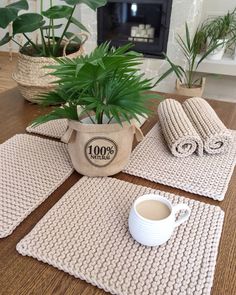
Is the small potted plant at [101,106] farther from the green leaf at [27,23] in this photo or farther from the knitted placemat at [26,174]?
the green leaf at [27,23]

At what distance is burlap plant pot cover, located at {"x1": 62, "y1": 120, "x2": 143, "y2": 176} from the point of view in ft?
2.00

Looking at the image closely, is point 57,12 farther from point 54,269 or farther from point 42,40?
point 54,269

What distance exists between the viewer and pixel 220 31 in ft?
7.89

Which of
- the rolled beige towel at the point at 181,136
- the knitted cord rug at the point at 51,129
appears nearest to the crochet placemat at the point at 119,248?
the rolled beige towel at the point at 181,136

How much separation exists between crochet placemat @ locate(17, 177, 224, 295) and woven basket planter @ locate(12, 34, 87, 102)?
0.50 m

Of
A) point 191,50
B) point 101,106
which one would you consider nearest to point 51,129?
point 101,106

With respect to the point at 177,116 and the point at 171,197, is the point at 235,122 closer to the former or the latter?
the point at 177,116

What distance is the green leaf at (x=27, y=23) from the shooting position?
909 millimetres

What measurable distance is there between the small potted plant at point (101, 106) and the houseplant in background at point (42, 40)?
320 mm

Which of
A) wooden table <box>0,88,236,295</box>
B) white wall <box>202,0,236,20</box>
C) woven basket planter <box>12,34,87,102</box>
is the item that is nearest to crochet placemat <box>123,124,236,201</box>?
wooden table <box>0,88,236,295</box>

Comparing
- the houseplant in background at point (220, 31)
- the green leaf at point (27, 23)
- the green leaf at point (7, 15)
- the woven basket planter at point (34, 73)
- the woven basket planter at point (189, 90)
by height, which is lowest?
the woven basket planter at point (189, 90)

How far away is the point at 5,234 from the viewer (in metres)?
0.51

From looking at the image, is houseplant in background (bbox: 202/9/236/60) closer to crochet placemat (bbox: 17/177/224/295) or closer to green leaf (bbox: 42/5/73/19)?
green leaf (bbox: 42/5/73/19)

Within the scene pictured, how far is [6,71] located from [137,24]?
171 centimetres
